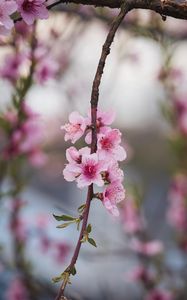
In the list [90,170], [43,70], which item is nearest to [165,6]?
[90,170]

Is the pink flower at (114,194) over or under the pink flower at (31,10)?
under

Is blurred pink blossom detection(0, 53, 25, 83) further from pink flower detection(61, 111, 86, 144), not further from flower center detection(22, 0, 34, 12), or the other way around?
pink flower detection(61, 111, 86, 144)

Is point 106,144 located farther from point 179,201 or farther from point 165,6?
point 179,201

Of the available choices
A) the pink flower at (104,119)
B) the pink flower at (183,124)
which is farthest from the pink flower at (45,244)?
the pink flower at (104,119)

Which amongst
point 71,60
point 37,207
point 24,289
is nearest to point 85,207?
point 24,289

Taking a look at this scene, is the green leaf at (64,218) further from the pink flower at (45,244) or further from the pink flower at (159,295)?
the pink flower at (45,244)

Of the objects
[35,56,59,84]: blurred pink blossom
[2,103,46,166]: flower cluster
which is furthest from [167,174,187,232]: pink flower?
[35,56,59,84]: blurred pink blossom
